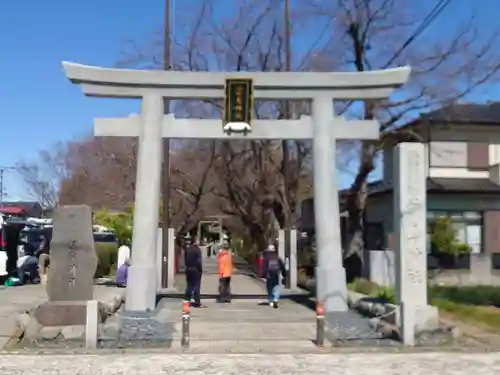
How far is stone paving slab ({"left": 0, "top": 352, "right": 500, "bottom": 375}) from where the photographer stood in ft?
34.5

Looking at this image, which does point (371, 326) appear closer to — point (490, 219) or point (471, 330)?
point (471, 330)

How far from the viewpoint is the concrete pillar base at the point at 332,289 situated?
17.8 m

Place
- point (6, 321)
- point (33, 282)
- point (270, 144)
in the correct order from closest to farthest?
point (6, 321), point (33, 282), point (270, 144)

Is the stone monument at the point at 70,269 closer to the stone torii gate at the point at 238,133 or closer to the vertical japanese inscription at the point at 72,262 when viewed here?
the vertical japanese inscription at the point at 72,262

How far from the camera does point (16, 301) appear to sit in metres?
20.2

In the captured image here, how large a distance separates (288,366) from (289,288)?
15.3 metres

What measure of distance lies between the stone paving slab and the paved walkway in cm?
206

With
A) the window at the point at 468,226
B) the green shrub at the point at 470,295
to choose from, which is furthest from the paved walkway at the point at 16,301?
the window at the point at 468,226

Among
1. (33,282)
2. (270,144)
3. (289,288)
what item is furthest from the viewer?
(270,144)

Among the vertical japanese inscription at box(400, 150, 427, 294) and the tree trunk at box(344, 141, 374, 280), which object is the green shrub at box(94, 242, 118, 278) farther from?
the vertical japanese inscription at box(400, 150, 427, 294)

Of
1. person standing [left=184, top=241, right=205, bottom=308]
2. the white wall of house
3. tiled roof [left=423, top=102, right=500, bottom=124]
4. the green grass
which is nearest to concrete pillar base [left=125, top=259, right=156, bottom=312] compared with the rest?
person standing [left=184, top=241, right=205, bottom=308]

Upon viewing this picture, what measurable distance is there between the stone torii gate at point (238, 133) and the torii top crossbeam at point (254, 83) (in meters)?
0.03

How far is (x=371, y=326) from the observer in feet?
48.7

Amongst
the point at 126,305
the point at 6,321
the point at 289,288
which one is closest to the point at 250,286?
the point at 289,288
